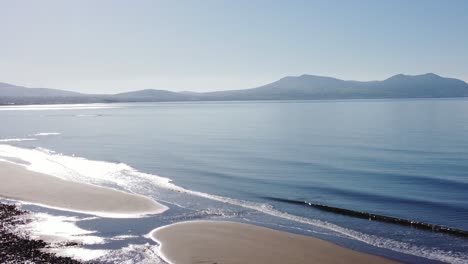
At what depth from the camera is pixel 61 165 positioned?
3622 centimetres

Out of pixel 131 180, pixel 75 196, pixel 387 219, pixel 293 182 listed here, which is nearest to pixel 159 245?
pixel 387 219

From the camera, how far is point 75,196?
80.1 feet

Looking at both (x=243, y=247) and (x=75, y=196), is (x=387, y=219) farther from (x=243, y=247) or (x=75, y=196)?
(x=75, y=196)

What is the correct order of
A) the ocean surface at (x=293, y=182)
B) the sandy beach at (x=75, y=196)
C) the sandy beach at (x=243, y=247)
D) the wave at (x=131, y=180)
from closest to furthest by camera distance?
the sandy beach at (x=243, y=247) → the wave at (x=131, y=180) → the ocean surface at (x=293, y=182) → the sandy beach at (x=75, y=196)

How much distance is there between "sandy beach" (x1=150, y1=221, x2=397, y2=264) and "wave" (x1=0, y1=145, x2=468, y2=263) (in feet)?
6.31

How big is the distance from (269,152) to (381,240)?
→ 27.7 m

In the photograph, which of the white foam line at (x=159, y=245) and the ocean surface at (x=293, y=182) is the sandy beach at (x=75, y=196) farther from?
the white foam line at (x=159, y=245)

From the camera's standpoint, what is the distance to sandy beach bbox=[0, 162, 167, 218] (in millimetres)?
21547

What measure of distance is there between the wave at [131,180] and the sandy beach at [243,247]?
1925mm

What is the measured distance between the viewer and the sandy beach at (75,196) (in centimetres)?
2155

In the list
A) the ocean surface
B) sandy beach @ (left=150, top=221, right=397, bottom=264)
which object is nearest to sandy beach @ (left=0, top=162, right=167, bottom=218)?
the ocean surface

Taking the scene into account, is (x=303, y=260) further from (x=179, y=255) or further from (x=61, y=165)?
(x=61, y=165)

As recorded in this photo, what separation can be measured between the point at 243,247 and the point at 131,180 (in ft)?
51.5

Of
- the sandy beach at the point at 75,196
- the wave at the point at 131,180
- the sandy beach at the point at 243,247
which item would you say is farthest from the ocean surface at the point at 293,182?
the sandy beach at the point at 75,196
